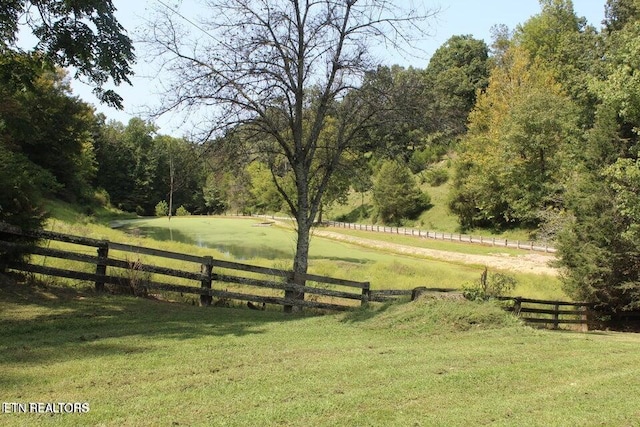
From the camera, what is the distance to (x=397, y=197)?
58125 millimetres

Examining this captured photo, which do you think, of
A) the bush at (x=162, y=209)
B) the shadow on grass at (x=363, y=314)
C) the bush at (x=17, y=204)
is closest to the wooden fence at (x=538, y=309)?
the shadow on grass at (x=363, y=314)

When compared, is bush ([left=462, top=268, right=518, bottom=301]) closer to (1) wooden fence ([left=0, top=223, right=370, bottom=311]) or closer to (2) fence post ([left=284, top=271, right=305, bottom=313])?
(1) wooden fence ([left=0, top=223, right=370, bottom=311])

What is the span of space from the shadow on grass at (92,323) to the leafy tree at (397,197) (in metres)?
47.5

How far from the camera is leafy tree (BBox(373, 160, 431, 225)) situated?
5678 cm

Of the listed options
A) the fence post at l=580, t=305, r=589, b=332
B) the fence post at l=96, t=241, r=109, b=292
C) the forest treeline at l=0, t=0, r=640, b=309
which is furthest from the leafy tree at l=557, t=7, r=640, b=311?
the fence post at l=96, t=241, r=109, b=292

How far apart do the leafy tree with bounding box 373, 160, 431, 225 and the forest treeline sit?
0.62 feet

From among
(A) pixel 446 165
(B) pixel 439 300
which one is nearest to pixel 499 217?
(A) pixel 446 165

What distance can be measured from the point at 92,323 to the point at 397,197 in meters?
52.1

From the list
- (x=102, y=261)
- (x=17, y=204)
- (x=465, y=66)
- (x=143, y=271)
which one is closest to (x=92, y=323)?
(x=102, y=261)

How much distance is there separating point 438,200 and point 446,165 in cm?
782

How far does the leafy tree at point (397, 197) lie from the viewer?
56.8 m

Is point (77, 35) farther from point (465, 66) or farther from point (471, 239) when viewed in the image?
point (465, 66)

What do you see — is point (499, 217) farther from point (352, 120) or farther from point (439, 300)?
point (439, 300)

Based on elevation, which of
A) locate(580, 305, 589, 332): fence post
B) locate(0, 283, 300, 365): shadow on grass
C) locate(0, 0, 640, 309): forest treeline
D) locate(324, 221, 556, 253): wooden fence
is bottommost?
locate(580, 305, 589, 332): fence post
